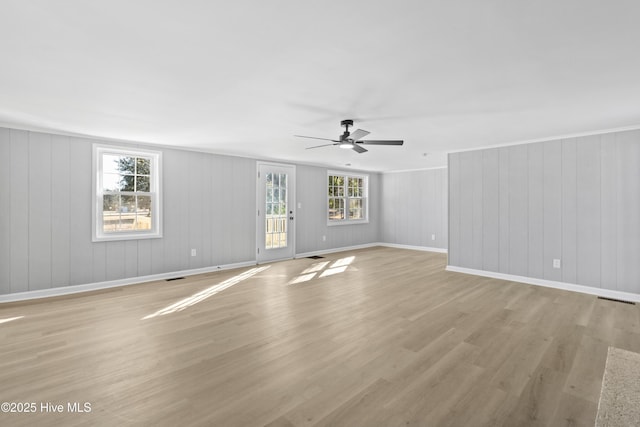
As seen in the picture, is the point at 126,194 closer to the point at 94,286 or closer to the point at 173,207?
the point at 173,207

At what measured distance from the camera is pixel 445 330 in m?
3.13

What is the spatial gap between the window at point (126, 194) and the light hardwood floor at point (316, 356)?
1.10 meters

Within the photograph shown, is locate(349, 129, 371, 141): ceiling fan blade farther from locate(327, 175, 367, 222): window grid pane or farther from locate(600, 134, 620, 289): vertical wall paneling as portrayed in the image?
locate(327, 175, 367, 222): window grid pane

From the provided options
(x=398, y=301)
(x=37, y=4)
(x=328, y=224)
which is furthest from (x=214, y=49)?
(x=328, y=224)

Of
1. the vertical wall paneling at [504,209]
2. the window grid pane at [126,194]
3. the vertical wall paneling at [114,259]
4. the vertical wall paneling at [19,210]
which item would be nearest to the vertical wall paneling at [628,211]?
the vertical wall paneling at [504,209]

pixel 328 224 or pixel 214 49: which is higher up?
pixel 214 49

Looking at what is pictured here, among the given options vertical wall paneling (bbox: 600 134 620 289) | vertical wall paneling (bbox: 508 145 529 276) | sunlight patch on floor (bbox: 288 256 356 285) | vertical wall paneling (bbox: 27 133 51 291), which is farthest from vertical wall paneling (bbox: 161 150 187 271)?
vertical wall paneling (bbox: 600 134 620 289)

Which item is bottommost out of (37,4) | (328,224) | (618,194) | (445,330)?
(445,330)

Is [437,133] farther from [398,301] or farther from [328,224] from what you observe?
[328,224]

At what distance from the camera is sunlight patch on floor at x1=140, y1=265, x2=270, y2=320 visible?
3.71 meters

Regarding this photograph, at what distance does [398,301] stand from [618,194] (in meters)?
3.46

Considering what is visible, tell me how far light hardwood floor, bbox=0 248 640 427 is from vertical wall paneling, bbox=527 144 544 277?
22.8 inches

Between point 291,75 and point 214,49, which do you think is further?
point 291,75

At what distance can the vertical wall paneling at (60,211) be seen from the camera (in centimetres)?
441
